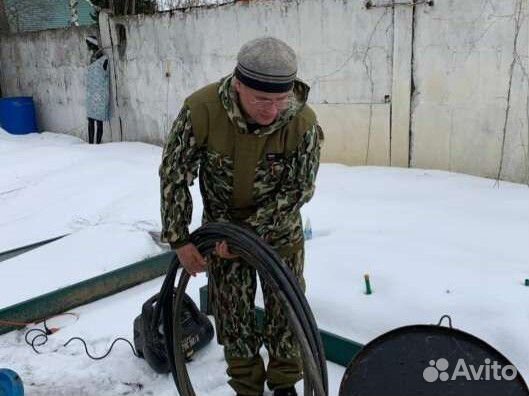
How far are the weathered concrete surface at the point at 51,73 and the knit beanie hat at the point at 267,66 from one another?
24.7 feet

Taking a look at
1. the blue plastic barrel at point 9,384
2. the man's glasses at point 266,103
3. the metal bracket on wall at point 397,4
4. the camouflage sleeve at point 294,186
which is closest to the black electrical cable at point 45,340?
the blue plastic barrel at point 9,384

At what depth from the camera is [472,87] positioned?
4648 millimetres

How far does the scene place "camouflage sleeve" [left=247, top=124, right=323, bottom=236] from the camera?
1.86 metres

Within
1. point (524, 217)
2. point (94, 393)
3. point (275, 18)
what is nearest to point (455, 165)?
point (524, 217)

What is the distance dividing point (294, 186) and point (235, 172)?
8.5 inches

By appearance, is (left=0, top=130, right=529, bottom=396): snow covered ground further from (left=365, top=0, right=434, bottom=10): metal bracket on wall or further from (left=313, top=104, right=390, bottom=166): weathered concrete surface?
(left=365, top=0, right=434, bottom=10): metal bracket on wall

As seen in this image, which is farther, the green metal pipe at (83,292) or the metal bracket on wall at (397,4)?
the metal bracket on wall at (397,4)

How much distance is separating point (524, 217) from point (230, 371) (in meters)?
2.52

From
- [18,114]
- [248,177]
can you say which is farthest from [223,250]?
[18,114]

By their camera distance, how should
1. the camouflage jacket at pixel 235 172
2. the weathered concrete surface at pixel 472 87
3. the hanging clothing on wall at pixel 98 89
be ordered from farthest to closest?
1. the hanging clothing on wall at pixel 98 89
2. the weathered concrete surface at pixel 472 87
3. the camouflage jacket at pixel 235 172

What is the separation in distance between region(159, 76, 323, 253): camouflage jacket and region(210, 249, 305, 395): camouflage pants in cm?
20

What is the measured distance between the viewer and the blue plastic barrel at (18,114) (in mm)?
9570

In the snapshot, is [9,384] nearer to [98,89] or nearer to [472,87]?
[472,87]

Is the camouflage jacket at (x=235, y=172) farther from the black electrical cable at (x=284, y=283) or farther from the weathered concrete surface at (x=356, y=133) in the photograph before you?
the weathered concrete surface at (x=356, y=133)
